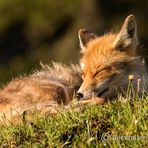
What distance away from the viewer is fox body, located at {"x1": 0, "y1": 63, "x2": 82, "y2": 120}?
379 inches

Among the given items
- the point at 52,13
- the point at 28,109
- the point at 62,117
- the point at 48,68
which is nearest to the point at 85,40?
the point at 48,68

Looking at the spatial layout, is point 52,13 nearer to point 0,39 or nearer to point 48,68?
point 0,39

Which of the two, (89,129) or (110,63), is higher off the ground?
(110,63)

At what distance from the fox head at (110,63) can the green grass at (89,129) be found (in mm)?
1421

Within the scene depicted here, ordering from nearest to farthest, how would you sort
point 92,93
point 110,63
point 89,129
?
point 89,129 → point 92,93 → point 110,63

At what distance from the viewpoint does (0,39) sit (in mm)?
30312

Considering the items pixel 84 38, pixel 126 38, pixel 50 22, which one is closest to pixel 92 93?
pixel 126 38

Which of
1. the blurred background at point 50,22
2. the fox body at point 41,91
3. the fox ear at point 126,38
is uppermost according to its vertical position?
the blurred background at point 50,22

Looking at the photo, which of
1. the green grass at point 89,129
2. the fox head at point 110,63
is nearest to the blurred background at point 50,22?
the fox head at point 110,63

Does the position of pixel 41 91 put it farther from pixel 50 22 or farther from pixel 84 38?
pixel 50 22

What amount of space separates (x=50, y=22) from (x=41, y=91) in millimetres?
20943

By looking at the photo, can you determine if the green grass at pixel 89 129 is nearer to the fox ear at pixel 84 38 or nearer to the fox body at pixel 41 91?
the fox body at pixel 41 91

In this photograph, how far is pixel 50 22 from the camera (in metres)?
30.9

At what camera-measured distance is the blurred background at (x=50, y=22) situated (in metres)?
29.1
